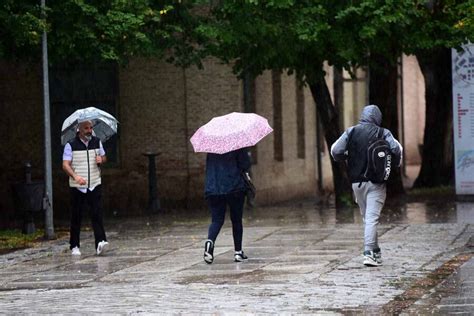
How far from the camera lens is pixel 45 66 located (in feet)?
68.3

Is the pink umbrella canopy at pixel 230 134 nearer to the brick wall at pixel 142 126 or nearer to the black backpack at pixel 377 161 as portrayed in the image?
the black backpack at pixel 377 161

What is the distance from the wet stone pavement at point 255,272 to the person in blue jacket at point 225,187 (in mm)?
331

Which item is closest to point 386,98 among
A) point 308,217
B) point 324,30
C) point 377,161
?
point 308,217

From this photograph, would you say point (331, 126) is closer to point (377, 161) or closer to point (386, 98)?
point (386, 98)

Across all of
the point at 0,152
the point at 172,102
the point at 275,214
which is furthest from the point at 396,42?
the point at 0,152

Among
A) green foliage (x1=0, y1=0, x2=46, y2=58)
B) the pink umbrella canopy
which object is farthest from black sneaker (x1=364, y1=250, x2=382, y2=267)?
green foliage (x1=0, y1=0, x2=46, y2=58)

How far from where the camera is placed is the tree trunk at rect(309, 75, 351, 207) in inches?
1003

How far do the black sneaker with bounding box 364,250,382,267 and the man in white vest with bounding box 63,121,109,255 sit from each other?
4.10m

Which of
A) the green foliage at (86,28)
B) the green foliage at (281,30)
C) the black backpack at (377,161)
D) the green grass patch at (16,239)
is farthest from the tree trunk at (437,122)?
the black backpack at (377,161)

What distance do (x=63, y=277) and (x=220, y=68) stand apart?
542 inches

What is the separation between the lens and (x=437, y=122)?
29.9 m

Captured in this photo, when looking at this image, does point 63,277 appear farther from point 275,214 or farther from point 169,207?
point 169,207

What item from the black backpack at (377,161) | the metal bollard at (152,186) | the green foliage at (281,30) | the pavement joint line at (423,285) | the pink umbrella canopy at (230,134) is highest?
the green foliage at (281,30)

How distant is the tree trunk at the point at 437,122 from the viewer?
29.1 m
